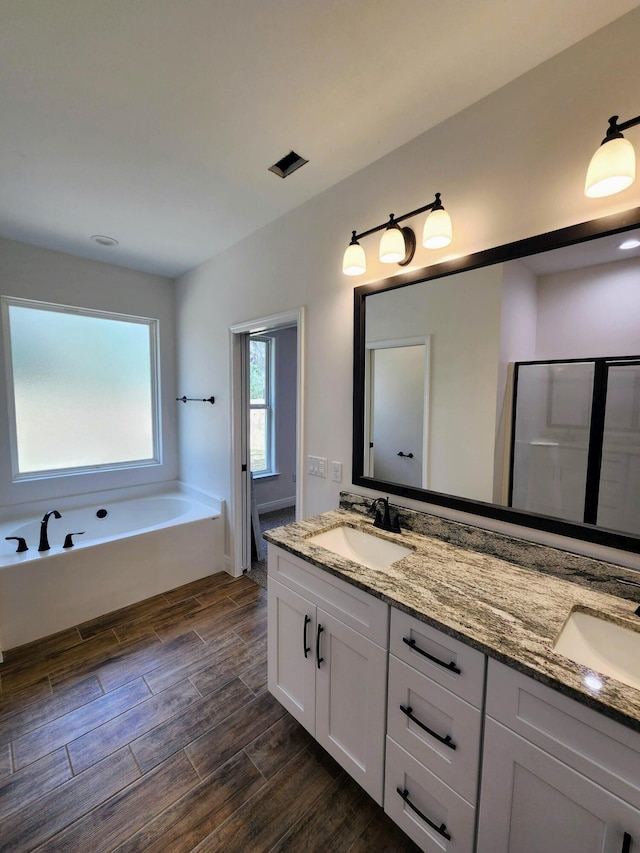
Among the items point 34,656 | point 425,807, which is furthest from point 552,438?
point 34,656

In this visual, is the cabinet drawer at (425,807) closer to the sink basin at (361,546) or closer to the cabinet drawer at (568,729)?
the cabinet drawer at (568,729)

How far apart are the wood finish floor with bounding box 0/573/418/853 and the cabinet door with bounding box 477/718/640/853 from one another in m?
0.55

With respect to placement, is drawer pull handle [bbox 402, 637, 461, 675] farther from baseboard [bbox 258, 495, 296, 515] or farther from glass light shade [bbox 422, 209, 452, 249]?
baseboard [bbox 258, 495, 296, 515]

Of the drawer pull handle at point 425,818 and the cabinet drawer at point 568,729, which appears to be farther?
the drawer pull handle at point 425,818

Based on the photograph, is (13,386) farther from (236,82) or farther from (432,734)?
(432,734)

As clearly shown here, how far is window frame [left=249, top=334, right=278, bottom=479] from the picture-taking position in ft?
14.4

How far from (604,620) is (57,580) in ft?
9.40

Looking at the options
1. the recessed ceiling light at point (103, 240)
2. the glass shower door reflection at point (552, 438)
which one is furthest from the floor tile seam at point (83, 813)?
the recessed ceiling light at point (103, 240)

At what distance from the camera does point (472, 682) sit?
3.03 ft

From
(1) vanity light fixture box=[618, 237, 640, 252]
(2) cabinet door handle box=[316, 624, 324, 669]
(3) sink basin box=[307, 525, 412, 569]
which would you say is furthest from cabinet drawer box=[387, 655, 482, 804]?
(1) vanity light fixture box=[618, 237, 640, 252]

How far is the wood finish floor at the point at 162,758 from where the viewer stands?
1.21 m

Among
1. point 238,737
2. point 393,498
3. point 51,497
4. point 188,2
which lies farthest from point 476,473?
point 51,497

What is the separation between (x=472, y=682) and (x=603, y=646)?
41 cm

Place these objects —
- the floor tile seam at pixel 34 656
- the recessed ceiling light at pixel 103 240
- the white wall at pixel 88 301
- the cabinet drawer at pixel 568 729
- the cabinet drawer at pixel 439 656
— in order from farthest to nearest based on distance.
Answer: the white wall at pixel 88 301 < the recessed ceiling light at pixel 103 240 < the floor tile seam at pixel 34 656 < the cabinet drawer at pixel 439 656 < the cabinet drawer at pixel 568 729
